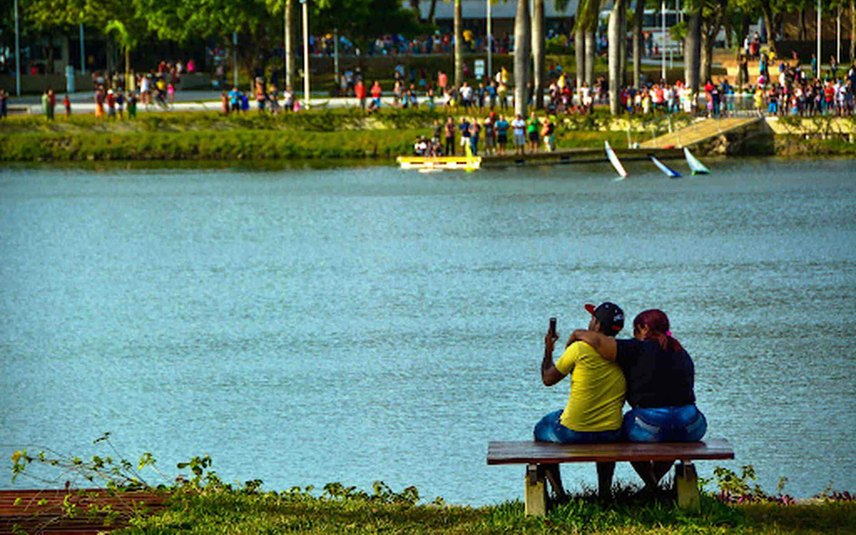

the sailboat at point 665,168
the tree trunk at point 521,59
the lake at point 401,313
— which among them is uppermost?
the tree trunk at point 521,59

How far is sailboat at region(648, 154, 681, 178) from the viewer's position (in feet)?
236

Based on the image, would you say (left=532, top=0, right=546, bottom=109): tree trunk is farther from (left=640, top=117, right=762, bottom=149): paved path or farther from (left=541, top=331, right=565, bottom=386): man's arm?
(left=541, top=331, right=565, bottom=386): man's arm

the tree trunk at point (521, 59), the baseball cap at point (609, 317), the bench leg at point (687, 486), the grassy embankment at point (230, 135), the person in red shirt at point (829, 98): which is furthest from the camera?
the grassy embankment at point (230, 135)

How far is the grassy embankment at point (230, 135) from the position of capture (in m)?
82.7

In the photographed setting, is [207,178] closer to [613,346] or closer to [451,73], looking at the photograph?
[451,73]

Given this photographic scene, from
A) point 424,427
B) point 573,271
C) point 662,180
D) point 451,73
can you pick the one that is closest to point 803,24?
point 451,73

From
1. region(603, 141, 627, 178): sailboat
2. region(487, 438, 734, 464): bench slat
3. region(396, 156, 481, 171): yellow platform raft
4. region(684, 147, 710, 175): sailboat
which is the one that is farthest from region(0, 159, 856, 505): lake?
region(487, 438, 734, 464): bench slat

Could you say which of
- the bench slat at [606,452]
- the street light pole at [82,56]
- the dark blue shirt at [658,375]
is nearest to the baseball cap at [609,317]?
the dark blue shirt at [658,375]

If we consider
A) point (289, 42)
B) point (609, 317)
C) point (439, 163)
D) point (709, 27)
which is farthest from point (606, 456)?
point (709, 27)

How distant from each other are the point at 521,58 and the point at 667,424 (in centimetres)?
6659

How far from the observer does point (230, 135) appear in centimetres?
8425

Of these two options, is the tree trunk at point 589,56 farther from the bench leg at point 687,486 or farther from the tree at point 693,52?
the bench leg at point 687,486

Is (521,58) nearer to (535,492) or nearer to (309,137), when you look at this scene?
(309,137)

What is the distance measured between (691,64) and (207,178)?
24.5 meters
